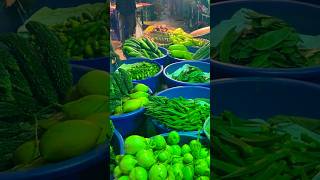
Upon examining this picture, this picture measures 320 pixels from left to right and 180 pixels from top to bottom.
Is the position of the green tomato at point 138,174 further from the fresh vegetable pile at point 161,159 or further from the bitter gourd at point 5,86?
the bitter gourd at point 5,86

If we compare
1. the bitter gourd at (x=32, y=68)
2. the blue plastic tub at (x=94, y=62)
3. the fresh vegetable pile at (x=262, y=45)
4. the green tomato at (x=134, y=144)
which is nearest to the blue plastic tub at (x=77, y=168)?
the green tomato at (x=134, y=144)

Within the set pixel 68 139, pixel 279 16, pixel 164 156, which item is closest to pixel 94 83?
pixel 68 139

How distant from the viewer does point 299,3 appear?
1.34 metres

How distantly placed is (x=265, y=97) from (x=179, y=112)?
16.4 inches

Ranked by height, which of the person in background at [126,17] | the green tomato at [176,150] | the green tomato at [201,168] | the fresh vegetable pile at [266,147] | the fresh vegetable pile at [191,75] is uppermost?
the person in background at [126,17]

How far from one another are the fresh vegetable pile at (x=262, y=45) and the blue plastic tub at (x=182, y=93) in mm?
378

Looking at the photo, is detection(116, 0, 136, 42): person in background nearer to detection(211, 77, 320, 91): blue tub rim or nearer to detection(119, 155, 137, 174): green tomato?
detection(119, 155, 137, 174): green tomato

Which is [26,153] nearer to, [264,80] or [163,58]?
[163,58]

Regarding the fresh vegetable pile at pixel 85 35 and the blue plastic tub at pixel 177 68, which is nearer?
the blue plastic tub at pixel 177 68

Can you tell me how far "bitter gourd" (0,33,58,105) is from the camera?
1107mm

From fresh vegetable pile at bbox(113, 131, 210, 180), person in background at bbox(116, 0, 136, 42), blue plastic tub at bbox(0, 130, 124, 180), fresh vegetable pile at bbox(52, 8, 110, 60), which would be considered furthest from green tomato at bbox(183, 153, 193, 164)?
fresh vegetable pile at bbox(52, 8, 110, 60)

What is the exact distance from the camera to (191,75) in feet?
2.76

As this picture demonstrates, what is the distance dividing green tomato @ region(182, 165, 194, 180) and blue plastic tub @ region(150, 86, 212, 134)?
0.25 ft

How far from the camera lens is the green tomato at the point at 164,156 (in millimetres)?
877
